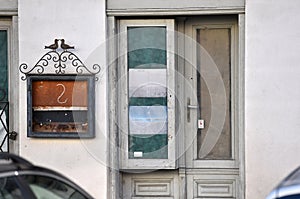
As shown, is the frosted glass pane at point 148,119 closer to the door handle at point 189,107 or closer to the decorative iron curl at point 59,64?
the door handle at point 189,107

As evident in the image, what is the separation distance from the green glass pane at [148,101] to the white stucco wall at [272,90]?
1.09 metres

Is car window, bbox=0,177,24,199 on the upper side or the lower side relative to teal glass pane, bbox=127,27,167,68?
lower

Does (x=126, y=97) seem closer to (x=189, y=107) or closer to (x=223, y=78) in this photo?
(x=189, y=107)

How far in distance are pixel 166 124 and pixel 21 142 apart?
6.05 feet

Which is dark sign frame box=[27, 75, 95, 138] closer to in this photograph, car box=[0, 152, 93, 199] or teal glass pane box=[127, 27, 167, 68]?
teal glass pane box=[127, 27, 167, 68]

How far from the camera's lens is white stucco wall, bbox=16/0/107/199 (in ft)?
24.6

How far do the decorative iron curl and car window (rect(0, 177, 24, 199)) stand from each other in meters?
4.03

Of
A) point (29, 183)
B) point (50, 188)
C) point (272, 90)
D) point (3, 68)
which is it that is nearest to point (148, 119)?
point (272, 90)

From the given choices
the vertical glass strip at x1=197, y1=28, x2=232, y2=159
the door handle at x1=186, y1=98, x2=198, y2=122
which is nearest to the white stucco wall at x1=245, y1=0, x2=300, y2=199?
the vertical glass strip at x1=197, y1=28, x2=232, y2=159

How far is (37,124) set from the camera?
7.64 m

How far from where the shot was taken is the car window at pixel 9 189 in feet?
11.5

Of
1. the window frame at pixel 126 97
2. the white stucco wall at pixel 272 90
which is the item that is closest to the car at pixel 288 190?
the white stucco wall at pixel 272 90

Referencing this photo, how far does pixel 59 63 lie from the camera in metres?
7.55

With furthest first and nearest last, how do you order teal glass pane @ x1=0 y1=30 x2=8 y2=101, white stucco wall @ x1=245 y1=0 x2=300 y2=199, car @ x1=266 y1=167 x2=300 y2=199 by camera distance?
teal glass pane @ x1=0 y1=30 x2=8 y2=101 < white stucco wall @ x1=245 y1=0 x2=300 y2=199 < car @ x1=266 y1=167 x2=300 y2=199
